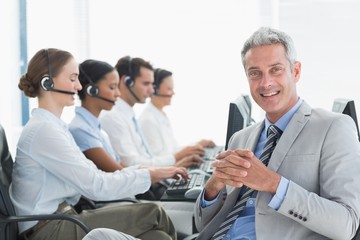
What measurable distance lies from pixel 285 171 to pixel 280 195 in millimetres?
126

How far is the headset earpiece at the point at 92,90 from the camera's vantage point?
318cm

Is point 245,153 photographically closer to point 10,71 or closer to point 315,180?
point 315,180

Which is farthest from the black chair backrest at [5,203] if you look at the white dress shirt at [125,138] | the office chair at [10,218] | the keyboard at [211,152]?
the keyboard at [211,152]

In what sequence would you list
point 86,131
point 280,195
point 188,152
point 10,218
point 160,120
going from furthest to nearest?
1. point 160,120
2. point 188,152
3. point 86,131
4. point 10,218
5. point 280,195

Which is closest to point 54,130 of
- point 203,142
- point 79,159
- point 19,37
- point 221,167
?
point 79,159

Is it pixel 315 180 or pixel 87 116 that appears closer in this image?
pixel 315 180

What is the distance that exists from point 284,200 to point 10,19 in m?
3.65

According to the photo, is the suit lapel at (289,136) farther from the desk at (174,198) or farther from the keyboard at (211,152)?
the keyboard at (211,152)

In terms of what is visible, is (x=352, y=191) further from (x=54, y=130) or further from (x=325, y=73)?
(x=325, y=73)

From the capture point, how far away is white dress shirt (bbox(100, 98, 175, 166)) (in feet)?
11.6

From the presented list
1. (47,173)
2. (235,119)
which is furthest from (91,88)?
(235,119)

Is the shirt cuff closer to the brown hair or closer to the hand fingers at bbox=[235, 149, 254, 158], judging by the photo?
the hand fingers at bbox=[235, 149, 254, 158]

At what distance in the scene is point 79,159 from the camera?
7.80ft

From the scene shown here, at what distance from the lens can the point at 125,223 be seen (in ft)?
7.57
